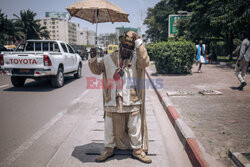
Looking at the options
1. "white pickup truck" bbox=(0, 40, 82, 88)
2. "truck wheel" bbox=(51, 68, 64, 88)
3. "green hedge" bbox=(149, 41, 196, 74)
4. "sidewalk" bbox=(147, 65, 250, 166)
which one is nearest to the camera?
"sidewalk" bbox=(147, 65, 250, 166)

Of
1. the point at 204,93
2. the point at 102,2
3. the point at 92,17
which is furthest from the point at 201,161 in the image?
the point at 204,93

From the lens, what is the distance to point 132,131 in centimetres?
271

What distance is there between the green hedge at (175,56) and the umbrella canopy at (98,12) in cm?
721

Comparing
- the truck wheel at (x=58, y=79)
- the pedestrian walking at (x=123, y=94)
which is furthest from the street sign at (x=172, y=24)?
the pedestrian walking at (x=123, y=94)

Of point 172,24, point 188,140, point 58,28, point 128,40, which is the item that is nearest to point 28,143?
point 128,40

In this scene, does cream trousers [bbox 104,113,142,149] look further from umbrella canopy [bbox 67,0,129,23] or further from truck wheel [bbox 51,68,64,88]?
truck wheel [bbox 51,68,64,88]

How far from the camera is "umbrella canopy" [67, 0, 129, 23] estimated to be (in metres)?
2.79

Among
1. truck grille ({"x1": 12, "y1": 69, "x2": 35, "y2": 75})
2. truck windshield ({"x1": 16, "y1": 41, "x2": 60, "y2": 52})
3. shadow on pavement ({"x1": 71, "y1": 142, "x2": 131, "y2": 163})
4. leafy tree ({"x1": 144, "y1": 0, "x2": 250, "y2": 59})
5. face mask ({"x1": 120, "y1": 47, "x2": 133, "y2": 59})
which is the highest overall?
leafy tree ({"x1": 144, "y1": 0, "x2": 250, "y2": 59})

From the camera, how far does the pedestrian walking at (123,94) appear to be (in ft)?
8.55

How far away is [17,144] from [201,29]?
63.6 feet

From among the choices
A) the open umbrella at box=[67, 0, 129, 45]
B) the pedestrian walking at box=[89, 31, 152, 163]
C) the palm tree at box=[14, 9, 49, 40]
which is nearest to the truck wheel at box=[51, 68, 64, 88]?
the open umbrella at box=[67, 0, 129, 45]

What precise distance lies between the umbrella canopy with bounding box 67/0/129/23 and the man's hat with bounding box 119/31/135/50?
0.61m

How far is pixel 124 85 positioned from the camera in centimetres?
262

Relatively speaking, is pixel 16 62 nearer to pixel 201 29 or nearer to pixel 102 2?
pixel 102 2
